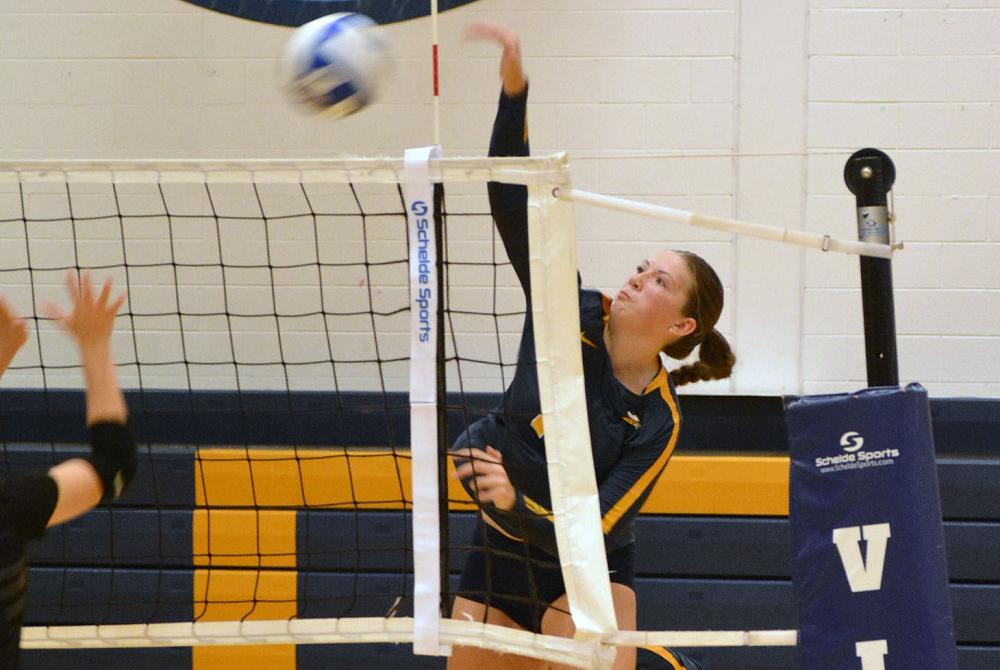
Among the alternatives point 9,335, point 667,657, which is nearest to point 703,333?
point 667,657

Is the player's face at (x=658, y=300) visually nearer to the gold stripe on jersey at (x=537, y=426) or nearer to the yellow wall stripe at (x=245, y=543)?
the gold stripe on jersey at (x=537, y=426)

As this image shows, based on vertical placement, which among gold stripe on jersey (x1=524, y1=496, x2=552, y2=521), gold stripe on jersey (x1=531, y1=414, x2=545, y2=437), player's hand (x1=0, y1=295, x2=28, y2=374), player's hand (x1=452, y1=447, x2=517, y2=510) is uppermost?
player's hand (x1=0, y1=295, x2=28, y2=374)

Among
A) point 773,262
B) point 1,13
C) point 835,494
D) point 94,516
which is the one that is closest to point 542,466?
point 835,494

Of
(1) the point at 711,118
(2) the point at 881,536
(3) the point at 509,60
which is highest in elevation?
(1) the point at 711,118

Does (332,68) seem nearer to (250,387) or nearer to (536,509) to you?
(536,509)

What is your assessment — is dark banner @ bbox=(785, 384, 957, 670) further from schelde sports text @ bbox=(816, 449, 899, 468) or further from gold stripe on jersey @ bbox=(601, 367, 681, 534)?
gold stripe on jersey @ bbox=(601, 367, 681, 534)

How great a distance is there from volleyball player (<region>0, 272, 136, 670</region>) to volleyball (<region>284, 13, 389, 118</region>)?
1094mm

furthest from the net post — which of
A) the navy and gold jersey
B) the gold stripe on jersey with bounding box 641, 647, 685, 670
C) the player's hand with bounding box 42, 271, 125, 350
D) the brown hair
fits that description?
the player's hand with bounding box 42, 271, 125, 350

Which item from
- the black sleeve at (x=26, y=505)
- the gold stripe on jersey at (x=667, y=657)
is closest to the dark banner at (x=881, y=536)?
the gold stripe on jersey at (x=667, y=657)

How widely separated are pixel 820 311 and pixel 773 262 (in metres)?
0.28

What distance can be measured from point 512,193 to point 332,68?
2.20 feet

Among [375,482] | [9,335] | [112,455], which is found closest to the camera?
[112,455]

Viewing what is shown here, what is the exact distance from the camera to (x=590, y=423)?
2699 mm

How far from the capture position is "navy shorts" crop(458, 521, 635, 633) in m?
2.81
